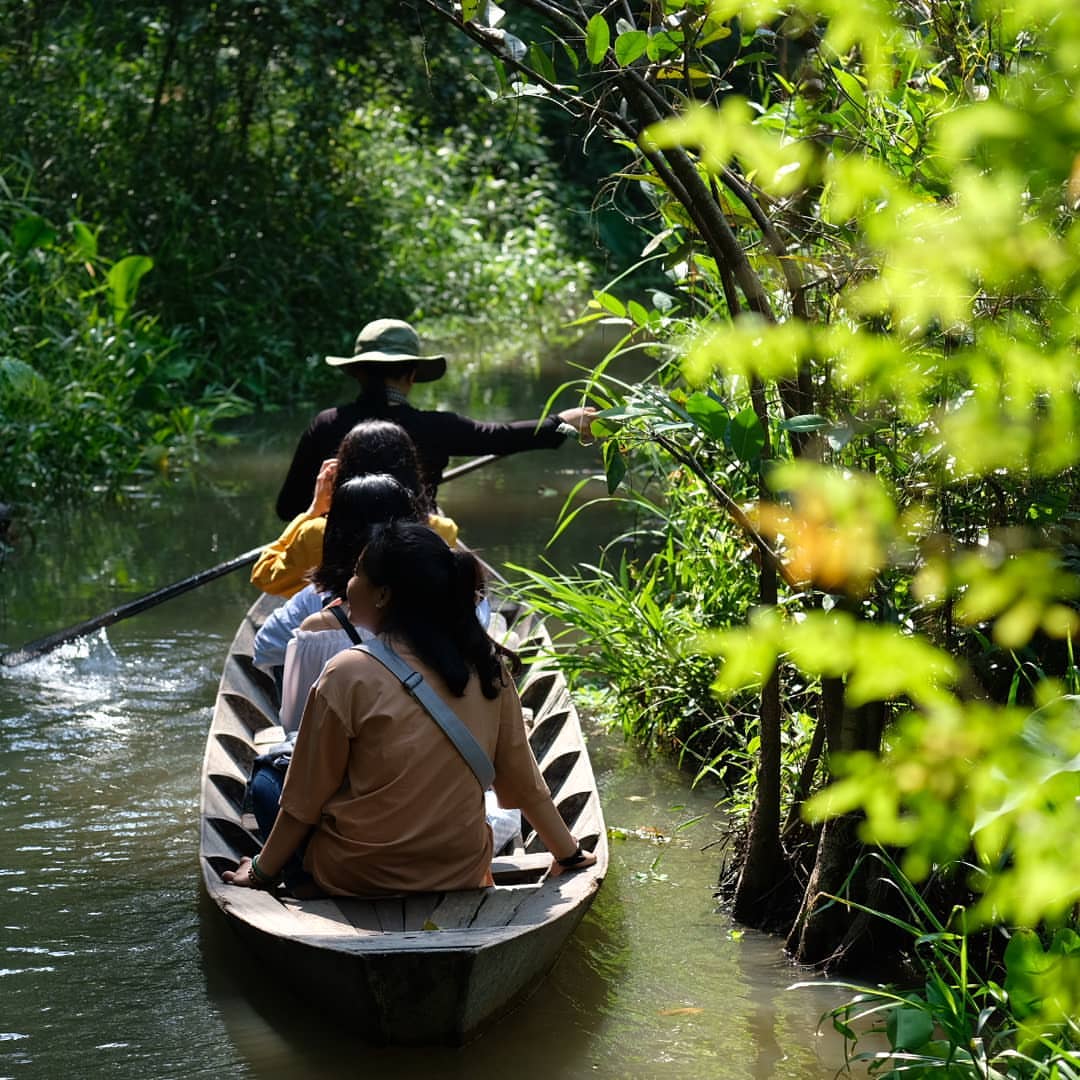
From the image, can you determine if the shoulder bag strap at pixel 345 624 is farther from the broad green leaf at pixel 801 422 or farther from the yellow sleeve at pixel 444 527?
the broad green leaf at pixel 801 422

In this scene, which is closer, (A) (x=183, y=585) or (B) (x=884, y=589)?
(B) (x=884, y=589)

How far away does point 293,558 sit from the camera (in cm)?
525

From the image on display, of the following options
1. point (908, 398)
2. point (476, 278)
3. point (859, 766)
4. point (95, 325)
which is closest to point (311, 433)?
point (908, 398)

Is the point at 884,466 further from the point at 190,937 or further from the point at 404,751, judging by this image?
the point at 190,937

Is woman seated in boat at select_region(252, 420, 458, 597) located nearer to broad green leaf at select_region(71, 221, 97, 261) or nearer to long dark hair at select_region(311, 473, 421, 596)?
long dark hair at select_region(311, 473, 421, 596)

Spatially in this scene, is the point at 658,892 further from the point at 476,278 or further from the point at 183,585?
the point at 476,278

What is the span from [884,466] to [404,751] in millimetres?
1404

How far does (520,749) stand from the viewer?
3988mm

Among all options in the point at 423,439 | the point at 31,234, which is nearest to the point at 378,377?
the point at 423,439

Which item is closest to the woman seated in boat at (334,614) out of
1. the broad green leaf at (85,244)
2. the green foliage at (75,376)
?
the green foliage at (75,376)

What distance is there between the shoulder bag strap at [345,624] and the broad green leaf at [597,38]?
5.35ft

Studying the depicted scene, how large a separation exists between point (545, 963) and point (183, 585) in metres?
3.73

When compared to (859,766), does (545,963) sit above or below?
below

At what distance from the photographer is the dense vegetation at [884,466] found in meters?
1.62
